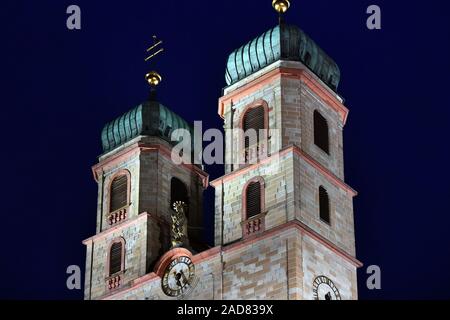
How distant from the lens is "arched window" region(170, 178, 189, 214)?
63.3 meters

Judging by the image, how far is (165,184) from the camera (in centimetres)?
6250

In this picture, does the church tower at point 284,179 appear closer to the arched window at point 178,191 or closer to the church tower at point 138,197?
the church tower at point 138,197

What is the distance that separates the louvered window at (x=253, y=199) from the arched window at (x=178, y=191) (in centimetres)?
743

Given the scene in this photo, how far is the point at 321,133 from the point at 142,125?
9.15m

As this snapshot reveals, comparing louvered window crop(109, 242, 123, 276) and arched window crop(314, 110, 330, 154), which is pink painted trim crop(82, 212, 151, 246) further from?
arched window crop(314, 110, 330, 154)

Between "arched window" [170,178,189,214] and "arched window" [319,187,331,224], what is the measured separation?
8799mm

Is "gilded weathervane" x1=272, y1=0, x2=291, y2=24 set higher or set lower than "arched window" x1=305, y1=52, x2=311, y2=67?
higher

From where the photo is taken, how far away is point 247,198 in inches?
2219

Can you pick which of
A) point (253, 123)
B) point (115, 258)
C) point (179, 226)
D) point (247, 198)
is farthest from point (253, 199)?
point (115, 258)

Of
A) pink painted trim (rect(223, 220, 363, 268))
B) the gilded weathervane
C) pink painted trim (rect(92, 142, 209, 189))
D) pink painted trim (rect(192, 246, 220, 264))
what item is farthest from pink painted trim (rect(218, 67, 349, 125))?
pink painted trim (rect(223, 220, 363, 268))

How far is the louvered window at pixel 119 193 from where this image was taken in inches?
2457
